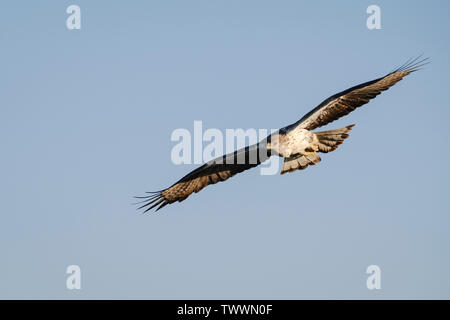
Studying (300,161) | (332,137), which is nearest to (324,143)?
(332,137)

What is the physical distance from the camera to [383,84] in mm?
14461

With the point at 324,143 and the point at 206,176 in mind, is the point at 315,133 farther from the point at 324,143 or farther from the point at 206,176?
the point at 206,176

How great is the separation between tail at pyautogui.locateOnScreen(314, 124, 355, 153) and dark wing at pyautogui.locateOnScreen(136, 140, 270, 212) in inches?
45.2

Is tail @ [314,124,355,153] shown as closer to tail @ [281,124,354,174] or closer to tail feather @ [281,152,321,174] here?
tail @ [281,124,354,174]

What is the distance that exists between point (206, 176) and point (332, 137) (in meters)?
2.55

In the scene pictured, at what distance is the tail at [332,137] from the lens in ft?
47.2

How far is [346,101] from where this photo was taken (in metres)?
14.5

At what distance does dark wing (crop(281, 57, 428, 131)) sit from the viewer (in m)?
14.4
